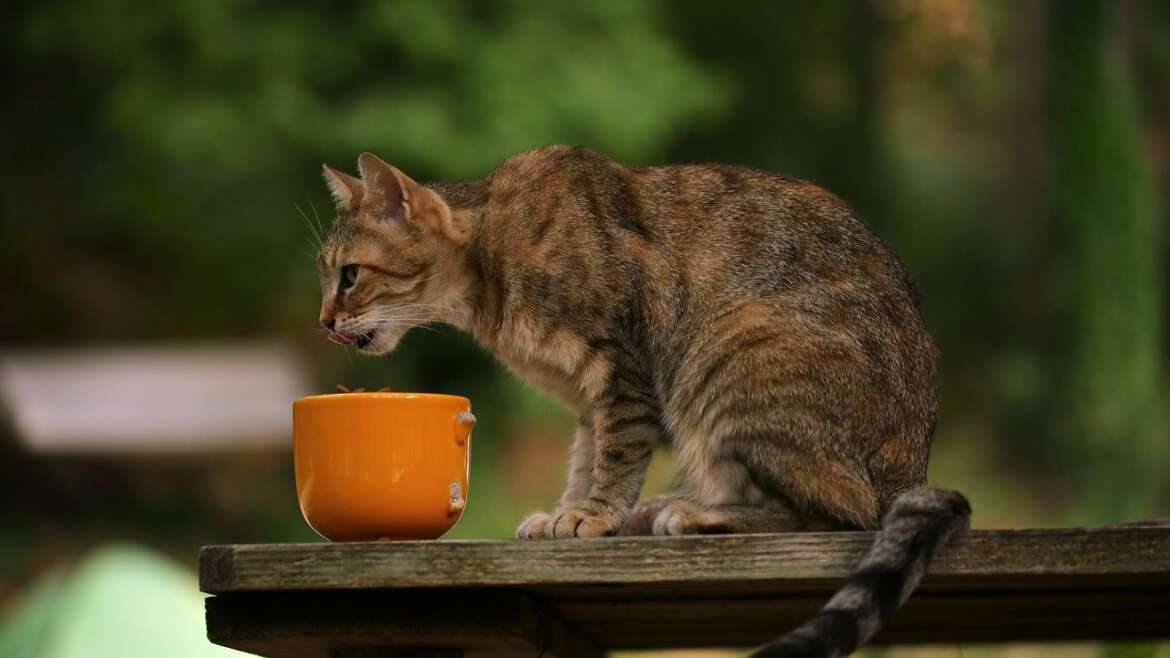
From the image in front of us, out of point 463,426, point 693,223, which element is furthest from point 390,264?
point 463,426

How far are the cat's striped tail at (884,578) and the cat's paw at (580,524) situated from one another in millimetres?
563

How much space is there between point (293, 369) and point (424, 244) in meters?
7.48

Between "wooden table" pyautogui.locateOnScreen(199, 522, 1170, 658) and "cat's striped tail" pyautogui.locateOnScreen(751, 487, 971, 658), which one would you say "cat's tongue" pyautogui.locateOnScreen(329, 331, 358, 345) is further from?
"cat's striped tail" pyautogui.locateOnScreen(751, 487, 971, 658)

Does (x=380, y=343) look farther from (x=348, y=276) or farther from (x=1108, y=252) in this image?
(x=1108, y=252)

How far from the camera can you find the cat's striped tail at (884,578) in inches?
63.3

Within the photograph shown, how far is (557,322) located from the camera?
8.07 ft

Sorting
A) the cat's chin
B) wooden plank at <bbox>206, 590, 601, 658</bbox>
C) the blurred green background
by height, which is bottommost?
the blurred green background

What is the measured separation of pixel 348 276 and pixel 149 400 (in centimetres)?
727

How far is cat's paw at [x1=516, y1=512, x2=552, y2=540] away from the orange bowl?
0.40m

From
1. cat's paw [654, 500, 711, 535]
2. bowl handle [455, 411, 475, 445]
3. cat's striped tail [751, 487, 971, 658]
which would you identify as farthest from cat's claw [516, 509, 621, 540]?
cat's striped tail [751, 487, 971, 658]

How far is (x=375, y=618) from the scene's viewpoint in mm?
1857

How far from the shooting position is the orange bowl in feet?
6.18

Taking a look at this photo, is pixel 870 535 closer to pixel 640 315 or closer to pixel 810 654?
pixel 810 654

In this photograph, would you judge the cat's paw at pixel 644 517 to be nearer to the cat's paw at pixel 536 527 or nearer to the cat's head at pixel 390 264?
the cat's paw at pixel 536 527
